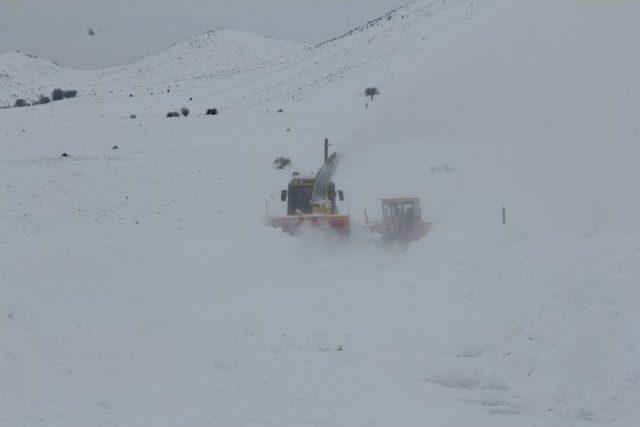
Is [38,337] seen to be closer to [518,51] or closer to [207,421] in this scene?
[207,421]

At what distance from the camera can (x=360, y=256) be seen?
2473 cm

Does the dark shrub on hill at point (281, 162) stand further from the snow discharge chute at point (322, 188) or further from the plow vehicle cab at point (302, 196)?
the plow vehicle cab at point (302, 196)

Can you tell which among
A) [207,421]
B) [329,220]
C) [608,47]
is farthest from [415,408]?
[608,47]

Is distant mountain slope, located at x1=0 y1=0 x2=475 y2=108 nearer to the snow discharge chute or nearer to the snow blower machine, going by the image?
the snow discharge chute

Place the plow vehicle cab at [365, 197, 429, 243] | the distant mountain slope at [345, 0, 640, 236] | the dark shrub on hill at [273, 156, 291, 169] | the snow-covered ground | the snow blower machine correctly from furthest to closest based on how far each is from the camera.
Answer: the dark shrub on hill at [273, 156, 291, 169]
the distant mountain slope at [345, 0, 640, 236]
the snow blower machine
the plow vehicle cab at [365, 197, 429, 243]
the snow-covered ground

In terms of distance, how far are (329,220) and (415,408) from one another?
15.4 m

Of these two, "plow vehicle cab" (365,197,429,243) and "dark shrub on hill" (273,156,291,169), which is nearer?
"plow vehicle cab" (365,197,429,243)

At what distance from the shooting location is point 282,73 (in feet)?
276

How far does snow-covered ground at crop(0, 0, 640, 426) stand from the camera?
440 inches

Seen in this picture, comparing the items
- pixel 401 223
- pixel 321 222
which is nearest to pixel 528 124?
pixel 401 223

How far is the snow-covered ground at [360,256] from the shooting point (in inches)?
440

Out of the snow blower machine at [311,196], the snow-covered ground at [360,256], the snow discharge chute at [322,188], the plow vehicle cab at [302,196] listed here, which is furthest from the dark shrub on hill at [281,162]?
the plow vehicle cab at [302,196]

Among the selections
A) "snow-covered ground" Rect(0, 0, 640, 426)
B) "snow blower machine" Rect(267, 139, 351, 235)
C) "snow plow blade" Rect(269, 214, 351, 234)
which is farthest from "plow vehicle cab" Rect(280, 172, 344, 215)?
"snow plow blade" Rect(269, 214, 351, 234)

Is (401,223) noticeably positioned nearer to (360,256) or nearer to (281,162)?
(360,256)
